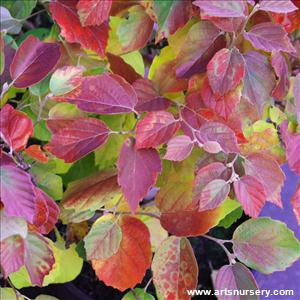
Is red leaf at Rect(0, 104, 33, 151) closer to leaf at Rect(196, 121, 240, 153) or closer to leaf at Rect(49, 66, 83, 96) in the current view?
leaf at Rect(49, 66, 83, 96)

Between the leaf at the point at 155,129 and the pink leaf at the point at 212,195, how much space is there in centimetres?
6

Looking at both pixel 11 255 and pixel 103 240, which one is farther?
pixel 103 240

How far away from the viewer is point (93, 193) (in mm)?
519

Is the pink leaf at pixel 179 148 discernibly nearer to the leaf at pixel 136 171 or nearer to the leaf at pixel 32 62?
the leaf at pixel 136 171

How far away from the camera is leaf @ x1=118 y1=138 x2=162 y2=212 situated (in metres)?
0.44

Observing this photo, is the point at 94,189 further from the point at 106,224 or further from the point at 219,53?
the point at 219,53

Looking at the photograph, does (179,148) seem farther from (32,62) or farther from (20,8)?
(20,8)

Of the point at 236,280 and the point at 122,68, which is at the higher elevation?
the point at 122,68

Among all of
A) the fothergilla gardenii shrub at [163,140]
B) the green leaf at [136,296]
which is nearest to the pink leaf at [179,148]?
the fothergilla gardenii shrub at [163,140]

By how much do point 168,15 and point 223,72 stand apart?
90 mm

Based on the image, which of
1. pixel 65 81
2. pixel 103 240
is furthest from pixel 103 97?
pixel 103 240

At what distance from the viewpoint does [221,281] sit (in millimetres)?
489

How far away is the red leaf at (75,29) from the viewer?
0.55 m

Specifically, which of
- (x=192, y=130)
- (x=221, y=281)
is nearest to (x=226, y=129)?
(x=192, y=130)
